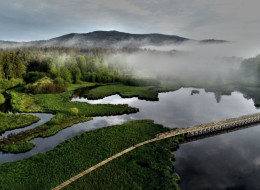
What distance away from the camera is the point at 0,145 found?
35.4m

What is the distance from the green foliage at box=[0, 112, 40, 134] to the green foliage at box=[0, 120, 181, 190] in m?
16.8

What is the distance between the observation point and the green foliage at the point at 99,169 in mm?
25634

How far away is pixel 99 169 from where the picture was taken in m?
28.4

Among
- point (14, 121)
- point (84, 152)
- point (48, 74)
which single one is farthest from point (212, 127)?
point (48, 74)

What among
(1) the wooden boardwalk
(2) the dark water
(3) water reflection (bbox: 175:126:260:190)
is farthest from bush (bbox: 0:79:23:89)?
(3) water reflection (bbox: 175:126:260:190)

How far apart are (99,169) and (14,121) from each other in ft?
105

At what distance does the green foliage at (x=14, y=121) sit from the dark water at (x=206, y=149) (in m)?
10.3

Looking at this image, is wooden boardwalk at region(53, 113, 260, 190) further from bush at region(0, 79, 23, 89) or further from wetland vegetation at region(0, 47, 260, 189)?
bush at region(0, 79, 23, 89)

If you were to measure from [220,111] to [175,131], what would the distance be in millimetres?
29526

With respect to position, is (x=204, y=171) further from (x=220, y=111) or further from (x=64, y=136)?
(x=220, y=111)

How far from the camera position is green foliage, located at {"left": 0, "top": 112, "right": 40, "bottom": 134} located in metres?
44.4

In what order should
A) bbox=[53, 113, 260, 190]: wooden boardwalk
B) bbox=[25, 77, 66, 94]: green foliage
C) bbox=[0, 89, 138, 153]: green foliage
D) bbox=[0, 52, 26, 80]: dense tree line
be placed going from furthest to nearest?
1. bbox=[0, 52, 26, 80]: dense tree line
2. bbox=[25, 77, 66, 94]: green foliage
3. bbox=[0, 89, 138, 153]: green foliage
4. bbox=[53, 113, 260, 190]: wooden boardwalk

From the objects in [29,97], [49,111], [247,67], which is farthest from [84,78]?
[247,67]

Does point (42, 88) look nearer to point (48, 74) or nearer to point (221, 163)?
point (48, 74)
